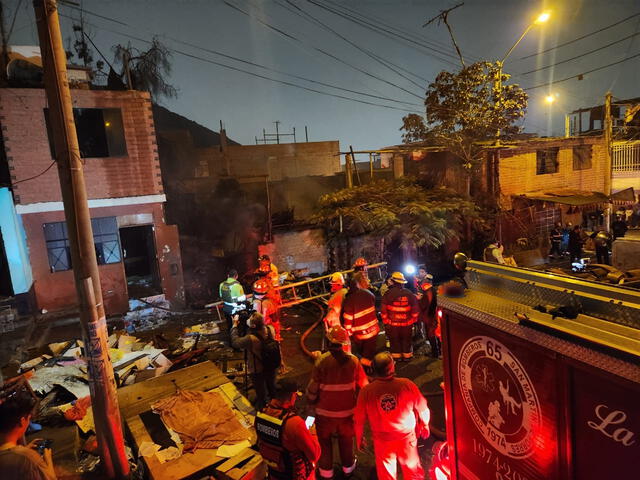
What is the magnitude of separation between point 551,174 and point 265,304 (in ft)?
60.2

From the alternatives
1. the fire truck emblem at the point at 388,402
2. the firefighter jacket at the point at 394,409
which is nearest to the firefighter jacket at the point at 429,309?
the firefighter jacket at the point at 394,409

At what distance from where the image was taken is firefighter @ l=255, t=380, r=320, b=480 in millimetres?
3590

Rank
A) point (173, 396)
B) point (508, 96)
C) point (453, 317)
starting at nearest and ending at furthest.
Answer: point (453, 317)
point (173, 396)
point (508, 96)

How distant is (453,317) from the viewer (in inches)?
125

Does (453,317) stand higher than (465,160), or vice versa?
(465,160)

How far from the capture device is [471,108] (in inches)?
624

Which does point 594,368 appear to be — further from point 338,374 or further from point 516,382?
point 338,374

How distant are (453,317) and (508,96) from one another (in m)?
15.5

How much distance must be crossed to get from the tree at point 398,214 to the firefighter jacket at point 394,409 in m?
9.67

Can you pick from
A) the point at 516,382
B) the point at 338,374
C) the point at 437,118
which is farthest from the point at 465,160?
the point at 516,382

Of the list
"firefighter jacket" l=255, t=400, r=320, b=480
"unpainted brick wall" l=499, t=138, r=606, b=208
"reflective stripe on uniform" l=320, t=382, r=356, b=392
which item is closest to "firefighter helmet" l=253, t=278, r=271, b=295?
"reflective stripe on uniform" l=320, t=382, r=356, b=392

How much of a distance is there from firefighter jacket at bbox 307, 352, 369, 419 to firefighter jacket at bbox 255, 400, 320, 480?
83cm

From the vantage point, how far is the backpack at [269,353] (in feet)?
19.7

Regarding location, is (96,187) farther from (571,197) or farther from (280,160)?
(280,160)
